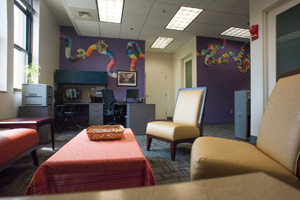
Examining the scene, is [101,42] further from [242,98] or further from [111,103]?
[242,98]

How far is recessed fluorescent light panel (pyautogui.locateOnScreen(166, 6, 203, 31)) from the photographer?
3.90 meters

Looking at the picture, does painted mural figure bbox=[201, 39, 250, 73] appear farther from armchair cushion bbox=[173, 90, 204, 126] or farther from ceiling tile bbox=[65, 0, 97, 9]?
ceiling tile bbox=[65, 0, 97, 9]

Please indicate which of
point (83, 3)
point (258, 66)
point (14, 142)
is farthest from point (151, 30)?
point (14, 142)

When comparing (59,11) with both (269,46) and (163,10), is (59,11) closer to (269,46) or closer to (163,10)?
(163,10)

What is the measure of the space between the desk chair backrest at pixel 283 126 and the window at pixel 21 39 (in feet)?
13.2

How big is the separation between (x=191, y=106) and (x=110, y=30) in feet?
12.7

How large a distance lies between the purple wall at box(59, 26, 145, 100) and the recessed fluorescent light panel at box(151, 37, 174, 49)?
61 centimetres

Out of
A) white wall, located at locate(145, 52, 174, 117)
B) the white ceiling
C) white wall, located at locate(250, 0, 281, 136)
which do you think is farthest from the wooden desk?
white wall, located at locate(145, 52, 174, 117)

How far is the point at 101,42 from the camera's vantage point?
5.38 meters

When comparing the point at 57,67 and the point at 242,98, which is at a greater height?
the point at 57,67

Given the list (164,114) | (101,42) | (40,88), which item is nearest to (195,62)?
(164,114)

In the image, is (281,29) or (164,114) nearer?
(281,29)

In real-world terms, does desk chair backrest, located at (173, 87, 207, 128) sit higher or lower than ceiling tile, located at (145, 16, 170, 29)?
lower

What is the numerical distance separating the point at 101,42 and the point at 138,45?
128 cm
